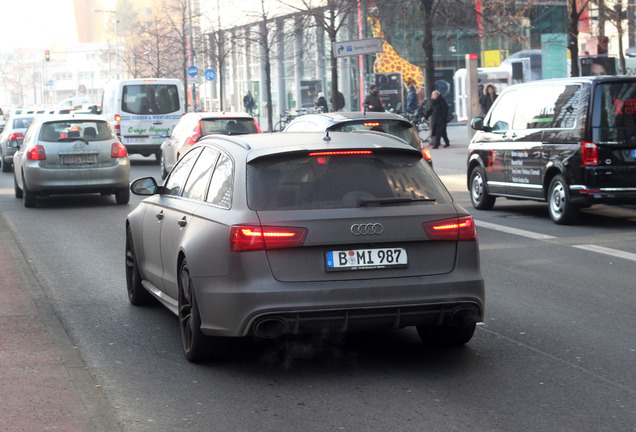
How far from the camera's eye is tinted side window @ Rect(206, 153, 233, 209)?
21.9ft

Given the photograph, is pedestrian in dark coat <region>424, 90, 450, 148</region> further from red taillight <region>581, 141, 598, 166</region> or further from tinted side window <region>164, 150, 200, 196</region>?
tinted side window <region>164, 150, 200, 196</region>

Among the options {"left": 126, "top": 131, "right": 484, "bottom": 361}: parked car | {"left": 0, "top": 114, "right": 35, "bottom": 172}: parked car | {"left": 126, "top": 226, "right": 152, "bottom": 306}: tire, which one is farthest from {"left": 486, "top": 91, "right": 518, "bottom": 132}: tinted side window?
{"left": 0, "top": 114, "right": 35, "bottom": 172}: parked car

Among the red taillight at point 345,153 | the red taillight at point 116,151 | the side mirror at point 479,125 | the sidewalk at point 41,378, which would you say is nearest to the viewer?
the sidewalk at point 41,378

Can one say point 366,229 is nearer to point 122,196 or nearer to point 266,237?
point 266,237

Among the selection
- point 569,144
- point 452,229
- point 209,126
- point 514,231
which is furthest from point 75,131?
point 452,229

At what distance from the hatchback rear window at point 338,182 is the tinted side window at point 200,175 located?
72cm

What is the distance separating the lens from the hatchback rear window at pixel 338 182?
643 cm

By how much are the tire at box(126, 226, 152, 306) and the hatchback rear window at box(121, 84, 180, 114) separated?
74.4ft

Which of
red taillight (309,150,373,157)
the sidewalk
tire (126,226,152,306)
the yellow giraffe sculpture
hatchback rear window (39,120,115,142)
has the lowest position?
the sidewalk

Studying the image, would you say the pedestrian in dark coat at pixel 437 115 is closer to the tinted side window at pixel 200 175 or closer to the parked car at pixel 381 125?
the parked car at pixel 381 125

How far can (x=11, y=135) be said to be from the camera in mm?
32062

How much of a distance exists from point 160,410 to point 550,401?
2.02 meters

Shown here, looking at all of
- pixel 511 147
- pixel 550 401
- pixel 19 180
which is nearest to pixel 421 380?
pixel 550 401

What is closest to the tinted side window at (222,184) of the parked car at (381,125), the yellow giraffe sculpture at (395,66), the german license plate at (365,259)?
Result: the german license plate at (365,259)
